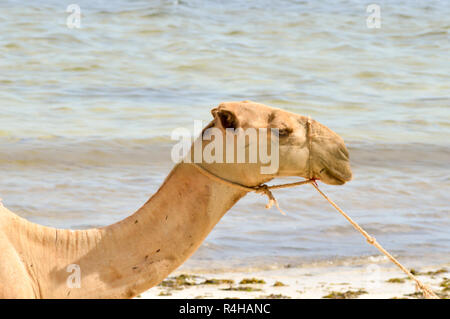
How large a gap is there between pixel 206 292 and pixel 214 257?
3.56 feet

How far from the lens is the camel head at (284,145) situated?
316cm

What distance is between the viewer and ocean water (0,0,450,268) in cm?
750

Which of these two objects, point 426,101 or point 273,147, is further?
point 426,101

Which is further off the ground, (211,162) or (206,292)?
(211,162)

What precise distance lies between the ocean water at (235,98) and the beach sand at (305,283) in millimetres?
325

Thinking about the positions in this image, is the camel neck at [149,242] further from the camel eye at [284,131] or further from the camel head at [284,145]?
the camel eye at [284,131]

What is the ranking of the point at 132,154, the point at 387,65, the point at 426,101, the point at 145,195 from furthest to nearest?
the point at 387,65 → the point at 426,101 → the point at 132,154 → the point at 145,195

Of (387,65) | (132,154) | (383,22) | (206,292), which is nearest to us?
(206,292)

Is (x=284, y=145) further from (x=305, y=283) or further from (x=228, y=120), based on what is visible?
(x=305, y=283)

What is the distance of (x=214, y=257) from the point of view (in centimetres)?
662

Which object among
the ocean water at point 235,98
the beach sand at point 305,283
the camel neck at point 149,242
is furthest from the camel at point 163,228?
the ocean water at point 235,98

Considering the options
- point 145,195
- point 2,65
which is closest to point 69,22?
point 2,65

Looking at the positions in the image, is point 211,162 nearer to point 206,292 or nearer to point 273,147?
point 273,147
